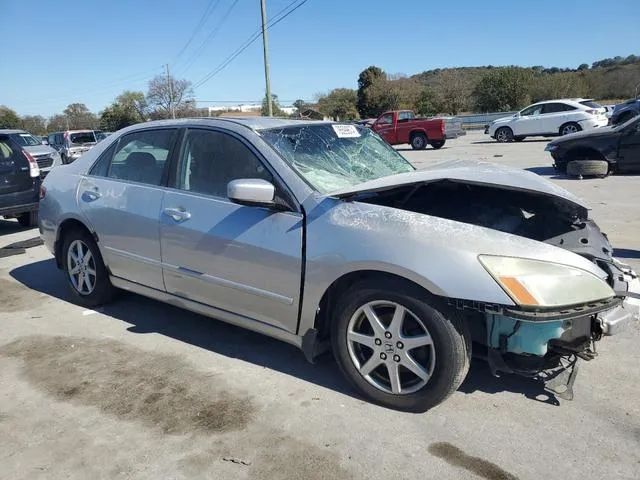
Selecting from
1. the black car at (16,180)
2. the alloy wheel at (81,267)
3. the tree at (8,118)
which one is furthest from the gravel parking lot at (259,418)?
the tree at (8,118)

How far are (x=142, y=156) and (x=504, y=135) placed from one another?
22.0m

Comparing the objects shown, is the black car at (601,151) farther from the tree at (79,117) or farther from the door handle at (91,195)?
the tree at (79,117)

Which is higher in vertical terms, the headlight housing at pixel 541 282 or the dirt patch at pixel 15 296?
the headlight housing at pixel 541 282

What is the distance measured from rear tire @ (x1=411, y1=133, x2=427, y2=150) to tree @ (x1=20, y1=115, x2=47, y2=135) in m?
76.6

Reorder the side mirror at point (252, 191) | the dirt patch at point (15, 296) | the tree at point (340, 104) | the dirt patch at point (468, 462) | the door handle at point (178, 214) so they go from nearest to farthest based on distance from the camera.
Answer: the dirt patch at point (468, 462)
the side mirror at point (252, 191)
the door handle at point (178, 214)
the dirt patch at point (15, 296)
the tree at point (340, 104)

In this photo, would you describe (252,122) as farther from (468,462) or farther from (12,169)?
(12,169)

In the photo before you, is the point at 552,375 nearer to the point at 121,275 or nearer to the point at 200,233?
the point at 200,233

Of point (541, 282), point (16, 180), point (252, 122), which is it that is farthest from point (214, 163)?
point (16, 180)

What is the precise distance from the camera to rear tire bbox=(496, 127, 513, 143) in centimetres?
2336

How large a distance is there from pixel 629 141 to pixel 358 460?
10.7 meters

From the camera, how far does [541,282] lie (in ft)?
8.51

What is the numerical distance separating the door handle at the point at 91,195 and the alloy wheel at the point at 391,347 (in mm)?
2681

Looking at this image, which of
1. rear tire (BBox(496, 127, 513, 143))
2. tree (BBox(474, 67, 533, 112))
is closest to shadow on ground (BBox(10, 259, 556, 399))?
rear tire (BBox(496, 127, 513, 143))

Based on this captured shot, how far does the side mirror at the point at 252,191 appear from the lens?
3.16m
